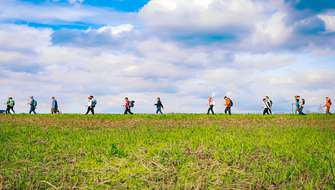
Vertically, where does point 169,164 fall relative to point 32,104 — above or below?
below

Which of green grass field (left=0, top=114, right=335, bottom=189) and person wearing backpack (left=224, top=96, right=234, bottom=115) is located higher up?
person wearing backpack (left=224, top=96, right=234, bottom=115)

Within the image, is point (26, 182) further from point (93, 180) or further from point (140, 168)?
Answer: point (140, 168)

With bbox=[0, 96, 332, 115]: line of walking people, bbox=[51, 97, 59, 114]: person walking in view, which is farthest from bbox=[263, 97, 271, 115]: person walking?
bbox=[51, 97, 59, 114]: person walking

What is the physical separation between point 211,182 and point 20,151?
7.53 m

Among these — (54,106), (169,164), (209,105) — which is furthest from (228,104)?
(169,164)

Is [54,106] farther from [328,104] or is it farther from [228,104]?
[328,104]

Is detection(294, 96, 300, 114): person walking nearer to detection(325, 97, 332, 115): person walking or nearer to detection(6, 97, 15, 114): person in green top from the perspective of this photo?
detection(325, 97, 332, 115): person walking

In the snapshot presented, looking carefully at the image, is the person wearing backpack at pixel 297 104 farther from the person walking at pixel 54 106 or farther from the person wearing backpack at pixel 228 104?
the person walking at pixel 54 106

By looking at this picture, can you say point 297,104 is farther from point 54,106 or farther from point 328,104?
point 54,106

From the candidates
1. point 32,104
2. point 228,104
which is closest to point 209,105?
point 228,104

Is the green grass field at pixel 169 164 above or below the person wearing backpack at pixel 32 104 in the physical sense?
below

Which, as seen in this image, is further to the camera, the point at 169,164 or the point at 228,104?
the point at 228,104

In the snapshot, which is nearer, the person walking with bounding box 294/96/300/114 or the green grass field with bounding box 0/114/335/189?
the green grass field with bounding box 0/114/335/189

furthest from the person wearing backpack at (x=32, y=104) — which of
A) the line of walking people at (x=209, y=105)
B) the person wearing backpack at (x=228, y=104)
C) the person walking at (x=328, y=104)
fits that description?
the person walking at (x=328, y=104)
